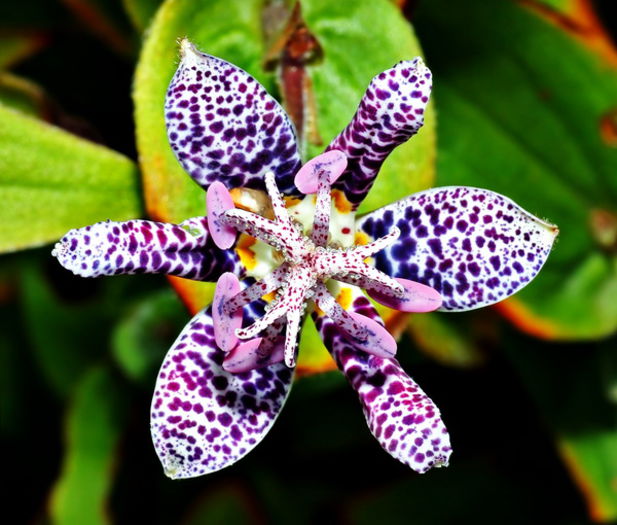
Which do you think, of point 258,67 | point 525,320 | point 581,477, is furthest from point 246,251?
point 581,477

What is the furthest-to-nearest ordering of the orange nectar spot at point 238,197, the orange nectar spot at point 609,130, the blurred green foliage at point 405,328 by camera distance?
the orange nectar spot at point 609,130
the blurred green foliage at point 405,328
the orange nectar spot at point 238,197

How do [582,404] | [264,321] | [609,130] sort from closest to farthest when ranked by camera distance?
[264,321] < [609,130] < [582,404]

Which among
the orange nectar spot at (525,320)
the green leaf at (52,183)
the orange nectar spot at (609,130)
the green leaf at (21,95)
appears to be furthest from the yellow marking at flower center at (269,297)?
the orange nectar spot at (609,130)

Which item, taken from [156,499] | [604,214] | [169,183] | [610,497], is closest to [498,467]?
[610,497]

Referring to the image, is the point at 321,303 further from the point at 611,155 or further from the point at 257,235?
the point at 611,155

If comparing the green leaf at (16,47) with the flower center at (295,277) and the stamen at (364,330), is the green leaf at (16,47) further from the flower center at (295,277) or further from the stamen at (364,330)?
the stamen at (364,330)

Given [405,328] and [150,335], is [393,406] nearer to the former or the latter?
[405,328]
